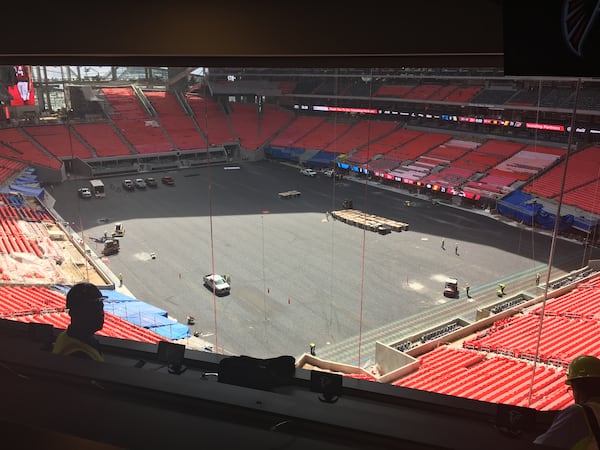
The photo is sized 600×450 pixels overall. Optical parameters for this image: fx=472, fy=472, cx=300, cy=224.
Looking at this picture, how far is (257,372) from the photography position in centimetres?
124

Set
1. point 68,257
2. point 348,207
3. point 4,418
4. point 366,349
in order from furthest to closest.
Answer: point 348,207 < point 68,257 < point 366,349 < point 4,418

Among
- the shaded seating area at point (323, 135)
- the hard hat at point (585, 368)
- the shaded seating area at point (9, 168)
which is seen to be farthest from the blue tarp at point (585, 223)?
the shaded seating area at point (9, 168)

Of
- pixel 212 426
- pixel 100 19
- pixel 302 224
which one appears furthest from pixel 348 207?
pixel 212 426

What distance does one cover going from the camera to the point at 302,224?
10227 mm

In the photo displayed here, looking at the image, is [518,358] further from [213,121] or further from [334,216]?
[213,121]

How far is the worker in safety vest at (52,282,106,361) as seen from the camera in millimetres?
1322

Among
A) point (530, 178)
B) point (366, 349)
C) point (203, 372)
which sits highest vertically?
point (203, 372)

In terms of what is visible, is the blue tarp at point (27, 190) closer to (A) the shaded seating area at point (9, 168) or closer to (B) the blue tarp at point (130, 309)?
(A) the shaded seating area at point (9, 168)

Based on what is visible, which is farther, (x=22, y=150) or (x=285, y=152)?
(x=285, y=152)

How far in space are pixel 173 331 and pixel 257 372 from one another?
4.51 meters

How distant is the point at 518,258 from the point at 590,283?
1.56m

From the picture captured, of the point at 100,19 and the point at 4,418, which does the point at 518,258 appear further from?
the point at 4,418

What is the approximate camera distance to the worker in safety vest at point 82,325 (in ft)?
4.34

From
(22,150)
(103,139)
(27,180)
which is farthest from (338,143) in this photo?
(22,150)
